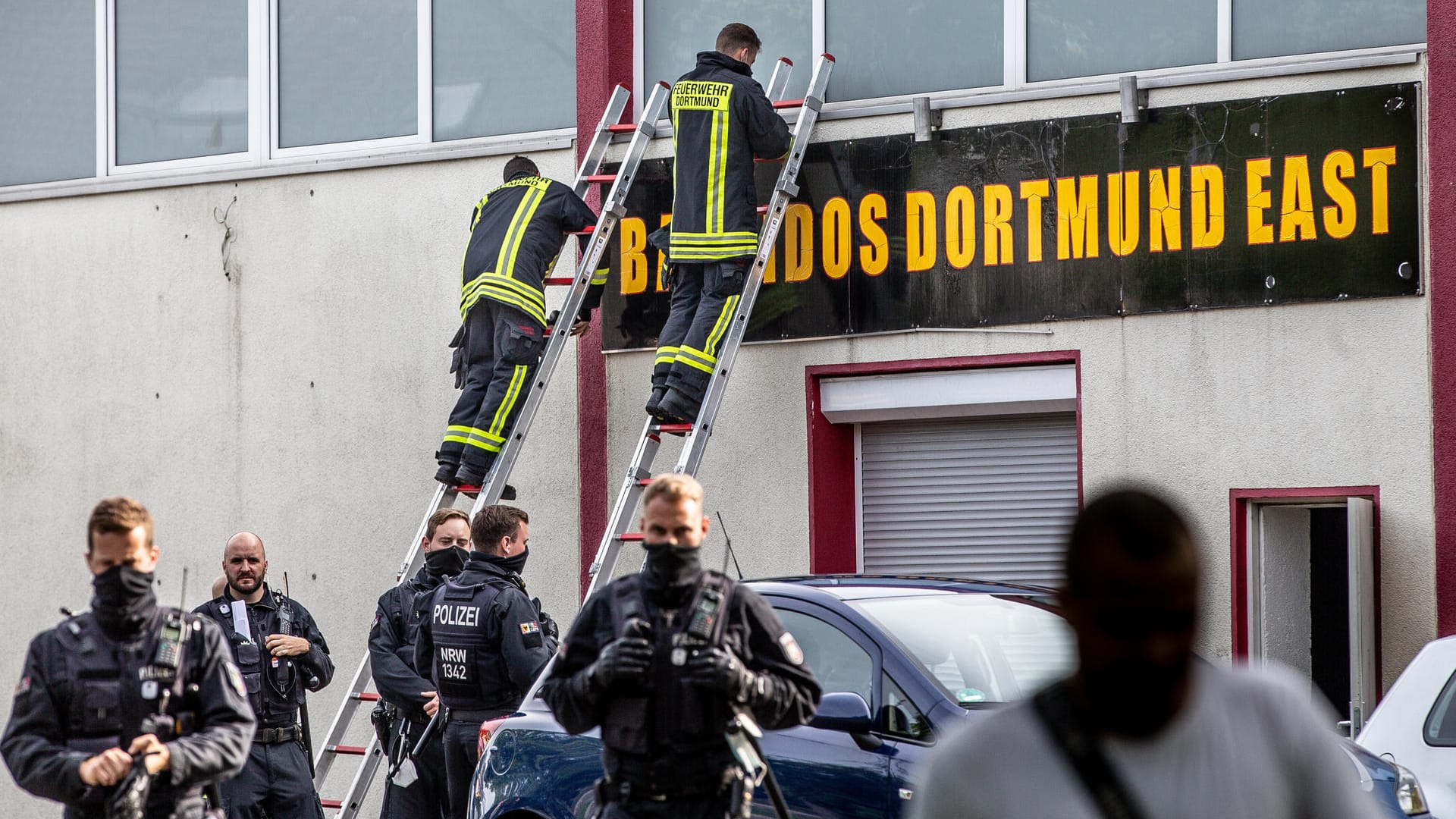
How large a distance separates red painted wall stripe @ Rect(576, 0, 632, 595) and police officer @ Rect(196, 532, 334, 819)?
9.85ft

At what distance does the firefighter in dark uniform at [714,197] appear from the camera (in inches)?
401

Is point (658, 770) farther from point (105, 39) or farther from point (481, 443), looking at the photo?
point (105, 39)

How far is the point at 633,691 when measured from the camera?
5137 millimetres

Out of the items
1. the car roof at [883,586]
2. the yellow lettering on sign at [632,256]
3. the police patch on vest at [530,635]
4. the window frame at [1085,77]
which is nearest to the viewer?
the car roof at [883,586]

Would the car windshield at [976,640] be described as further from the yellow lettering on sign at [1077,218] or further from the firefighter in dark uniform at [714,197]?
the yellow lettering on sign at [1077,218]

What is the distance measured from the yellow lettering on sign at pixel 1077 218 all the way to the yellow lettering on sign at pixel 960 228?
1.67 ft

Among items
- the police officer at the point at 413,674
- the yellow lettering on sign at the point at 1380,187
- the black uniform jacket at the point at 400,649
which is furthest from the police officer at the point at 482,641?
the yellow lettering on sign at the point at 1380,187

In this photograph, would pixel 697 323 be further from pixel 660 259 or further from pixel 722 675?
pixel 722 675

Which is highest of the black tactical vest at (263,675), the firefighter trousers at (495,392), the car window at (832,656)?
the firefighter trousers at (495,392)

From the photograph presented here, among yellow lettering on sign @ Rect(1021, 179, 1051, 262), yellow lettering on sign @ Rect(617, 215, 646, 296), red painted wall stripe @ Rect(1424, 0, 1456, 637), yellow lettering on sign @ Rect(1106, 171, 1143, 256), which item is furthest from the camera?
yellow lettering on sign @ Rect(617, 215, 646, 296)

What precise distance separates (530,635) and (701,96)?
3769mm

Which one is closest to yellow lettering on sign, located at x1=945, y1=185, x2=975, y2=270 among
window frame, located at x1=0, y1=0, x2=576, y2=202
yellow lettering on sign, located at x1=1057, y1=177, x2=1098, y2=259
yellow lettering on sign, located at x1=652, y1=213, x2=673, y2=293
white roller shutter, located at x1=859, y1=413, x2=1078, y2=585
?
yellow lettering on sign, located at x1=1057, y1=177, x2=1098, y2=259

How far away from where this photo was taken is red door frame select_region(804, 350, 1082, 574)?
1075 centimetres

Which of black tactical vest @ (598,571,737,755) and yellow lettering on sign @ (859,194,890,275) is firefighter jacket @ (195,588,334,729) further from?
yellow lettering on sign @ (859,194,890,275)
